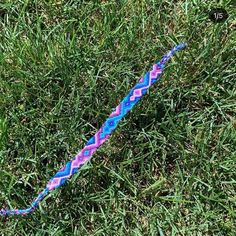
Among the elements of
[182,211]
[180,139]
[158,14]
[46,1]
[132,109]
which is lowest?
[182,211]

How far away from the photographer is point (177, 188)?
7.55 feet

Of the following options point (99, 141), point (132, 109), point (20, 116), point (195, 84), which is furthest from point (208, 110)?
point (20, 116)

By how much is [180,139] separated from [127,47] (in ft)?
1.38

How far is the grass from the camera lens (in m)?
2.26

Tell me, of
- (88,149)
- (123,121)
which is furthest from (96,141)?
(123,121)

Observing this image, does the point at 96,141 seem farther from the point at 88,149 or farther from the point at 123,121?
the point at 123,121

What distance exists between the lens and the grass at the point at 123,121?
7.42 ft

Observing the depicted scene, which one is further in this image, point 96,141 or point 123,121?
point 123,121

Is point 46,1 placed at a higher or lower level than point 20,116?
higher

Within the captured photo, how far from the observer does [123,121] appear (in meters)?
2.35

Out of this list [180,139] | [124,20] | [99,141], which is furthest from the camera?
[124,20]

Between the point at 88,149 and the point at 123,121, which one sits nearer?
the point at 88,149

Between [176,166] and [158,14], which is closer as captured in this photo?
[176,166]

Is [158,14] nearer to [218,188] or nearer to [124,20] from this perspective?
[124,20]
